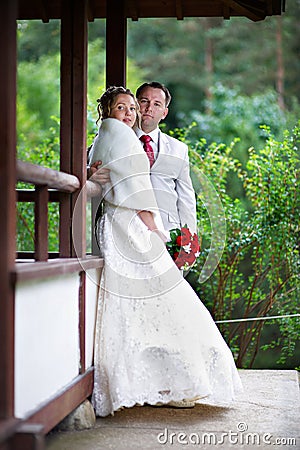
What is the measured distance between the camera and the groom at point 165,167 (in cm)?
546

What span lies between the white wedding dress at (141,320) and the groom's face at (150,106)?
2.35 feet

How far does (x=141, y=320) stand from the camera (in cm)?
453

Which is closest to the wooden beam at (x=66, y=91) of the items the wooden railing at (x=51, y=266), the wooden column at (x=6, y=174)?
the wooden railing at (x=51, y=266)

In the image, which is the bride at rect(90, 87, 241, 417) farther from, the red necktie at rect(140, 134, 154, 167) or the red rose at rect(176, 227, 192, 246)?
the red necktie at rect(140, 134, 154, 167)

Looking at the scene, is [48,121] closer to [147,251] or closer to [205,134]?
[205,134]

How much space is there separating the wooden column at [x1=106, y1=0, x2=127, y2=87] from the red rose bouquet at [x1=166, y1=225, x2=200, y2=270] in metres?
1.15

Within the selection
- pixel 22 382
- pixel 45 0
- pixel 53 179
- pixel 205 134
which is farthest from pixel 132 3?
pixel 205 134

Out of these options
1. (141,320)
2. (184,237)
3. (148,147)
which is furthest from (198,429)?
(148,147)

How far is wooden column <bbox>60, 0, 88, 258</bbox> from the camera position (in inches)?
172

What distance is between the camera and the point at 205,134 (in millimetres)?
15336

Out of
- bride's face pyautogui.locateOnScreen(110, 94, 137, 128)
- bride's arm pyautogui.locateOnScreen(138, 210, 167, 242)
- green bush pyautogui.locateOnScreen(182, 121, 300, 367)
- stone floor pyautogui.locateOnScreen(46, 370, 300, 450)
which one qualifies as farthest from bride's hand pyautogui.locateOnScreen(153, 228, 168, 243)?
green bush pyautogui.locateOnScreen(182, 121, 300, 367)

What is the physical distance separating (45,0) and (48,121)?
1172 centimetres

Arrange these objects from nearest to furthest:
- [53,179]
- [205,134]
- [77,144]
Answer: [53,179] < [77,144] < [205,134]

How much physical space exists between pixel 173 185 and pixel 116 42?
1.03 metres
